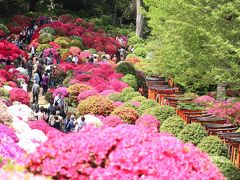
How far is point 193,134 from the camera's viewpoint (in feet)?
54.6

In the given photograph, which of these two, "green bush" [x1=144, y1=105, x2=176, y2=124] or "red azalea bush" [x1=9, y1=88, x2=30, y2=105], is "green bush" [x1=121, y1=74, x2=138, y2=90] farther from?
"green bush" [x1=144, y1=105, x2=176, y2=124]

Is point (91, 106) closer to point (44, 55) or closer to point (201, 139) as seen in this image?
point (201, 139)

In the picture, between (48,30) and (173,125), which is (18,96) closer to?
(173,125)

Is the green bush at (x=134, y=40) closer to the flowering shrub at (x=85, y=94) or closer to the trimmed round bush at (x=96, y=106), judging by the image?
the flowering shrub at (x=85, y=94)

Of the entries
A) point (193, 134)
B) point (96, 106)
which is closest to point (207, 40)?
point (193, 134)

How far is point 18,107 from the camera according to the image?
19.6 metres

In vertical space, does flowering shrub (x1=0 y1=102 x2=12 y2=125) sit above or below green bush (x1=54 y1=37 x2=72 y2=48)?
above

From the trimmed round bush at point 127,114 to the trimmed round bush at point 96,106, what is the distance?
871mm

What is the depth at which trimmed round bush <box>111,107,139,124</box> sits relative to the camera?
2005 centimetres

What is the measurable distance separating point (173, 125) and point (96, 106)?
4474 millimetres

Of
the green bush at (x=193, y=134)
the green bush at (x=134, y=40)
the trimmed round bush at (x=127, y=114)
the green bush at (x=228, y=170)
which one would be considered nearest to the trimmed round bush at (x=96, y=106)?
the trimmed round bush at (x=127, y=114)

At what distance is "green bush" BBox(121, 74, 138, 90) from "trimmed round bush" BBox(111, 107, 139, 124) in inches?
277

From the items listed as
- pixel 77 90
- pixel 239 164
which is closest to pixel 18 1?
pixel 77 90

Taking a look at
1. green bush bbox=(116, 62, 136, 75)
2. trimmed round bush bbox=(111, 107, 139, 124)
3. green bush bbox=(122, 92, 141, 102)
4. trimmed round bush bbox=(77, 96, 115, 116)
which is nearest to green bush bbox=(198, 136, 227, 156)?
trimmed round bush bbox=(111, 107, 139, 124)
